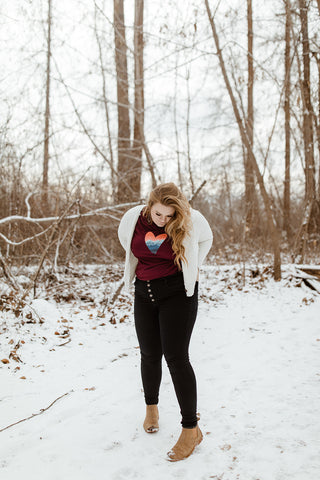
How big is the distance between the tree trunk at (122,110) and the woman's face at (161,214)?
486cm

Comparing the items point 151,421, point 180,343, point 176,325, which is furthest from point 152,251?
point 151,421

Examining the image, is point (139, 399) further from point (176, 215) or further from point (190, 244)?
point (176, 215)

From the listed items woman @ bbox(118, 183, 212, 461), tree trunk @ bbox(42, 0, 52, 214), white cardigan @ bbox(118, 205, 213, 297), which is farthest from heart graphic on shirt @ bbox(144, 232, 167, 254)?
tree trunk @ bbox(42, 0, 52, 214)

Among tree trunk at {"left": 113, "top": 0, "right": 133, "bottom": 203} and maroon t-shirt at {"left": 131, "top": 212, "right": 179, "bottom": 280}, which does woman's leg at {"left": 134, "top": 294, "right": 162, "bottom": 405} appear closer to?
maroon t-shirt at {"left": 131, "top": 212, "right": 179, "bottom": 280}

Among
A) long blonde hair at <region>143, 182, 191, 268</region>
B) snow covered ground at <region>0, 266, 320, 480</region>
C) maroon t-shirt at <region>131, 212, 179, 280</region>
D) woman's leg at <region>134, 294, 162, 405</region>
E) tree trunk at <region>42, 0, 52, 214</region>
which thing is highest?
tree trunk at <region>42, 0, 52, 214</region>

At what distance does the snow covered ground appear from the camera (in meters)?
2.23

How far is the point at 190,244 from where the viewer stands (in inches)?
94.4

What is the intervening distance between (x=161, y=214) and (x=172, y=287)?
444 mm

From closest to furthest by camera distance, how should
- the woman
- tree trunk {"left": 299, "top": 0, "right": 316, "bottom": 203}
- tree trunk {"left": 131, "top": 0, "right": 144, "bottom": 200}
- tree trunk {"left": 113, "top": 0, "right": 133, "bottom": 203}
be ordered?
1. the woman
2. tree trunk {"left": 131, "top": 0, "right": 144, "bottom": 200}
3. tree trunk {"left": 113, "top": 0, "right": 133, "bottom": 203}
4. tree trunk {"left": 299, "top": 0, "right": 316, "bottom": 203}

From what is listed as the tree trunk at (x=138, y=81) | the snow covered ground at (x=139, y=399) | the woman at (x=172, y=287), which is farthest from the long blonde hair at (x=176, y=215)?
the tree trunk at (x=138, y=81)

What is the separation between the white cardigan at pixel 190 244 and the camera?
2.35 meters

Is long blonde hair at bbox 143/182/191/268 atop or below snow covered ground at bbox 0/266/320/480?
atop

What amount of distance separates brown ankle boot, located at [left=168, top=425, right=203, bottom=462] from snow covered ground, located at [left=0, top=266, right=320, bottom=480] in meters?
0.04

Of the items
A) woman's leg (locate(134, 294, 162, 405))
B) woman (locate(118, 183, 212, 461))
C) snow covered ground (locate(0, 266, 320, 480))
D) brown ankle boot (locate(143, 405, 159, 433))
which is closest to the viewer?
snow covered ground (locate(0, 266, 320, 480))
